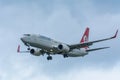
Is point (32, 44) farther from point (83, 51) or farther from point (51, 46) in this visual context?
point (83, 51)

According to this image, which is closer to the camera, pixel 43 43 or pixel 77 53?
pixel 43 43

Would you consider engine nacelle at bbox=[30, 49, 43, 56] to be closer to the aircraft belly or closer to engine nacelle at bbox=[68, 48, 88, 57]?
the aircraft belly

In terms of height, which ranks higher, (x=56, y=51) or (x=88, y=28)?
(x=88, y=28)

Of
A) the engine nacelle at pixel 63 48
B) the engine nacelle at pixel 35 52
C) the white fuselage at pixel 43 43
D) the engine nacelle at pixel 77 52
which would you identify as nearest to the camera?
the white fuselage at pixel 43 43

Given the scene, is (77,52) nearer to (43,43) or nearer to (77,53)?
(77,53)

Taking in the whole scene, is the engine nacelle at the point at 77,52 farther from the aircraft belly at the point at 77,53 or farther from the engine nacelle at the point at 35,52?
the engine nacelle at the point at 35,52

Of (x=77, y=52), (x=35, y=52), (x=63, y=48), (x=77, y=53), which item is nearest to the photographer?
(x=63, y=48)

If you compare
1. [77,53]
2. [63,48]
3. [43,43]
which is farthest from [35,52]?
[77,53]

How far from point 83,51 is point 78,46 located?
6.11 metres

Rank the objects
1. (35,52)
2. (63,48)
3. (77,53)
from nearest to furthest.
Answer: (63,48) → (35,52) → (77,53)

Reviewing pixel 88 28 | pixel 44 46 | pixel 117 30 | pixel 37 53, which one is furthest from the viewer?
pixel 88 28

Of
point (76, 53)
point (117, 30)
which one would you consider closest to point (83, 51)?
point (76, 53)

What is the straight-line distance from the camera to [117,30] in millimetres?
95812

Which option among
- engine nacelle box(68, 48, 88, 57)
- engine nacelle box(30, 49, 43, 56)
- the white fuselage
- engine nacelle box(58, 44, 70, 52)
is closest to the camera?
the white fuselage
